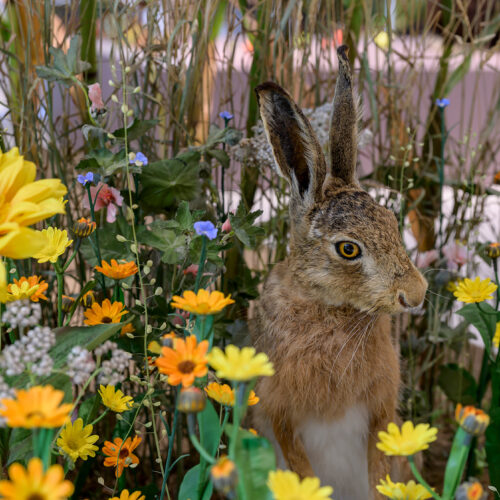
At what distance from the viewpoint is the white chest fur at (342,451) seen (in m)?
1.05

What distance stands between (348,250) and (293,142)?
21cm

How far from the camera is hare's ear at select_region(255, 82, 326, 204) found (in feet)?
3.17

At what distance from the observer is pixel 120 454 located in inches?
34.3

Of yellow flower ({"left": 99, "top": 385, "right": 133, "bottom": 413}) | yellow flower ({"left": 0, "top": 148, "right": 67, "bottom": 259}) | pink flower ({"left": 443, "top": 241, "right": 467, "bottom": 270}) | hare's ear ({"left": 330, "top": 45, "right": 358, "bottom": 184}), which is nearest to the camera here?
yellow flower ({"left": 0, "top": 148, "right": 67, "bottom": 259})

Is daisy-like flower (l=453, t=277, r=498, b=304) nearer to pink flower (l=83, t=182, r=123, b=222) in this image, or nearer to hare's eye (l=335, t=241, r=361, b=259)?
hare's eye (l=335, t=241, r=361, b=259)

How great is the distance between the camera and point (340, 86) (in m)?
1.01

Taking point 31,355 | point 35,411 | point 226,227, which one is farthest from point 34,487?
point 226,227

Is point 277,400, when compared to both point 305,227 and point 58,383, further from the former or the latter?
point 58,383

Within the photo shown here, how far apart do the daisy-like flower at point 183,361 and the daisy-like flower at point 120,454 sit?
0.98 feet

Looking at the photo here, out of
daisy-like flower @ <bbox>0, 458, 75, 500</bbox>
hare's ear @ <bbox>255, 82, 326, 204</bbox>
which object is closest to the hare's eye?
hare's ear @ <bbox>255, 82, 326, 204</bbox>

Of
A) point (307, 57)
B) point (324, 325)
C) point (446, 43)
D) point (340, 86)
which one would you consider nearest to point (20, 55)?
point (307, 57)

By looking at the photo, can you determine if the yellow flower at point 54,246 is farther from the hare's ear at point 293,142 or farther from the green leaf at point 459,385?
the green leaf at point 459,385

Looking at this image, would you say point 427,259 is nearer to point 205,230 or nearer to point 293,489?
point 205,230

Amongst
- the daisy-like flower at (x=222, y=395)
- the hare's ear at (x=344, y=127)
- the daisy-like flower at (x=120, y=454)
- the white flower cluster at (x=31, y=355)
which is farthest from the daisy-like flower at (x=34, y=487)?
the hare's ear at (x=344, y=127)
